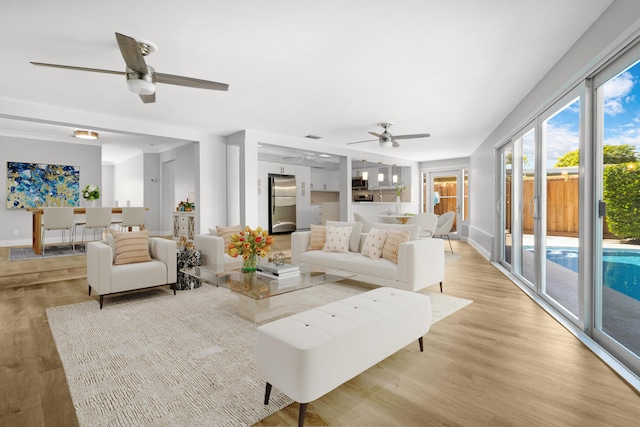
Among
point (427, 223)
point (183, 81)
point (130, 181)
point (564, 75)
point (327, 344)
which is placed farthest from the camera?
point (130, 181)

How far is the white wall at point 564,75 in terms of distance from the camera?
Answer: 2.12 meters

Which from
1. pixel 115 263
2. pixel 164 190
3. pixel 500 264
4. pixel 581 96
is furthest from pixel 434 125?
pixel 164 190

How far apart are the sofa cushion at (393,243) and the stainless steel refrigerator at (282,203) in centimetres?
652

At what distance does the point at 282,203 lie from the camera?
34.0 feet

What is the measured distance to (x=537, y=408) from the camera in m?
1.72

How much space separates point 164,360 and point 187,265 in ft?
6.76

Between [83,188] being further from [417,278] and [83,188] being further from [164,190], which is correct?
[417,278]

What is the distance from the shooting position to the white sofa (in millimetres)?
3539

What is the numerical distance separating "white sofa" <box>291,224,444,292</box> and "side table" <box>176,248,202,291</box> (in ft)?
4.91

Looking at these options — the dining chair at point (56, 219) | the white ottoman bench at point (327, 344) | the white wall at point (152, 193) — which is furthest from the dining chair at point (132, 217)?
the white ottoman bench at point (327, 344)

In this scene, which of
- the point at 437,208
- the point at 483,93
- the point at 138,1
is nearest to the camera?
the point at 138,1

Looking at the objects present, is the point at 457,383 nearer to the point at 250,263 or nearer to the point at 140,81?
the point at 250,263

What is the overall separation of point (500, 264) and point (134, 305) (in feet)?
18.2

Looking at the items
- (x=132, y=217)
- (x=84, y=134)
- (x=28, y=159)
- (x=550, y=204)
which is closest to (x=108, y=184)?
(x=28, y=159)
